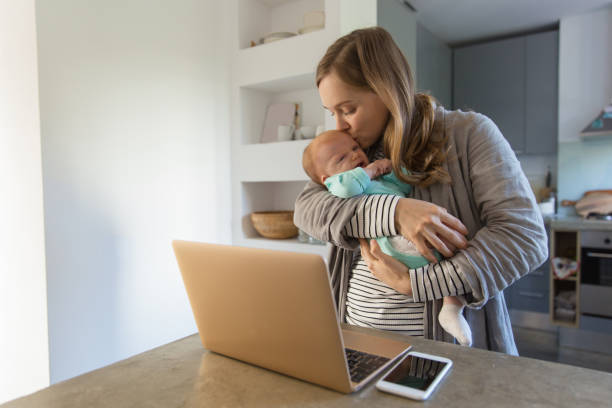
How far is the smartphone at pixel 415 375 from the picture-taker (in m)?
0.58

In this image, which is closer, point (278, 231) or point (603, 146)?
point (278, 231)

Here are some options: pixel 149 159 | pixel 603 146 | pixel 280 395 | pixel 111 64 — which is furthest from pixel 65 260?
pixel 603 146

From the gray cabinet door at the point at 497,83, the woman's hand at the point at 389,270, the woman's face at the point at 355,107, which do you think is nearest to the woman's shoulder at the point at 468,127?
the woman's face at the point at 355,107

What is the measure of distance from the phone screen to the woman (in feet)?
0.78

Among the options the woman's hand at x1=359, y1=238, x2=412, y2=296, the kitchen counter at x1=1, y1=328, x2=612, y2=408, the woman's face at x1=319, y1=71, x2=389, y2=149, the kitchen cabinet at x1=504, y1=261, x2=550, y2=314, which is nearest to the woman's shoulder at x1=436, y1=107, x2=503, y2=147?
the woman's face at x1=319, y1=71, x2=389, y2=149

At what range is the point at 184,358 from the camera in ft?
2.43

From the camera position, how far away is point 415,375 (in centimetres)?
63

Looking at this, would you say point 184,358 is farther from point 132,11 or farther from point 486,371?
point 132,11

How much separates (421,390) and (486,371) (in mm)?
139

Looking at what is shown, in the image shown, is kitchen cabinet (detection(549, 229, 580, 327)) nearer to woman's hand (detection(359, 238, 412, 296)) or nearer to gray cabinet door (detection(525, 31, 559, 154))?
gray cabinet door (detection(525, 31, 559, 154))

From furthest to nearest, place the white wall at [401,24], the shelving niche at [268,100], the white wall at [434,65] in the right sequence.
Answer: the white wall at [434,65], the white wall at [401,24], the shelving niche at [268,100]

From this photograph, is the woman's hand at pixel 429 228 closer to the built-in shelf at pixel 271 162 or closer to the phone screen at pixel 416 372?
the phone screen at pixel 416 372

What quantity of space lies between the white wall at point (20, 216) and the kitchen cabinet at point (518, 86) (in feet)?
11.2

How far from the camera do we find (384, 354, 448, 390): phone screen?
600 millimetres
